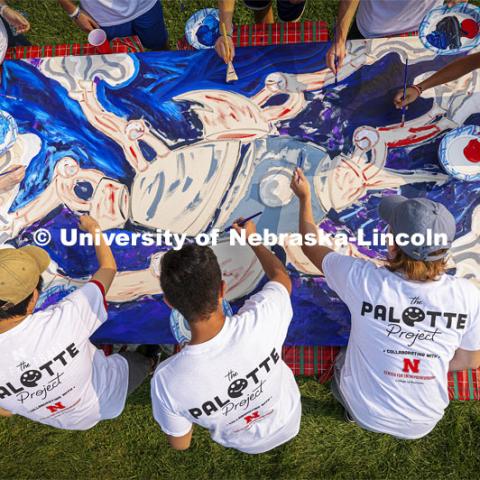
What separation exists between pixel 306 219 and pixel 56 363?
1.36 m

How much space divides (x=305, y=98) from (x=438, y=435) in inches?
90.3

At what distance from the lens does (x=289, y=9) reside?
2.81 metres

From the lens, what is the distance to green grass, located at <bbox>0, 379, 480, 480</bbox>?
2.50 m

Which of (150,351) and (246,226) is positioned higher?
(246,226)

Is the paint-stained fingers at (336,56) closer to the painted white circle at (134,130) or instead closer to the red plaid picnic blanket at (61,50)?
the painted white circle at (134,130)

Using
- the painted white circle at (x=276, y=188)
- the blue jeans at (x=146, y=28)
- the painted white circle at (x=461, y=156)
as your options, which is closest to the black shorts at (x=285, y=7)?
the blue jeans at (x=146, y=28)

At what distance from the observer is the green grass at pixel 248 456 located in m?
2.50

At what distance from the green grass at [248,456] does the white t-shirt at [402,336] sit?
2.44 feet

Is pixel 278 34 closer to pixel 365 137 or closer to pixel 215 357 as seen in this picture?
pixel 365 137

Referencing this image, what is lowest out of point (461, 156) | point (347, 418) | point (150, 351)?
point (347, 418)

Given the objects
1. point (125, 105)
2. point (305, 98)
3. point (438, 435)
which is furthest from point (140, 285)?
point (438, 435)

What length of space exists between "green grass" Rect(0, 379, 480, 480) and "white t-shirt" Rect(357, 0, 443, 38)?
7.60ft

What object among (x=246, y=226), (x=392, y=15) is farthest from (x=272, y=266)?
(x=392, y=15)

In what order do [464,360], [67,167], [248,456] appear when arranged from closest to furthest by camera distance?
1. [464,360]
2. [67,167]
3. [248,456]
